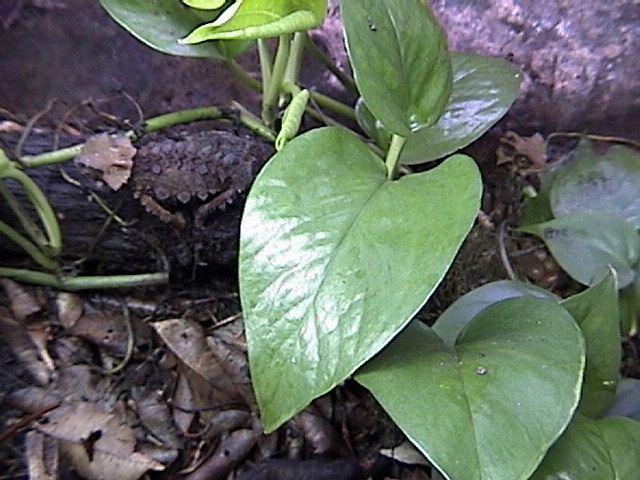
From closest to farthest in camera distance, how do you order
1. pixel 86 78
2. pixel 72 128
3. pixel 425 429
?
pixel 425 429
pixel 72 128
pixel 86 78

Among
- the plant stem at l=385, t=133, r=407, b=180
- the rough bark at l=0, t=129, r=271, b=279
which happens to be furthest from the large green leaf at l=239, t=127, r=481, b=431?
the rough bark at l=0, t=129, r=271, b=279

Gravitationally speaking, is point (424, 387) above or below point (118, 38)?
below

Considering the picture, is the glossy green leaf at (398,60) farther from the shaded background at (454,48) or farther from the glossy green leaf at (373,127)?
the shaded background at (454,48)

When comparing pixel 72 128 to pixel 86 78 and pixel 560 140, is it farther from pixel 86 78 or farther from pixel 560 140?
pixel 560 140

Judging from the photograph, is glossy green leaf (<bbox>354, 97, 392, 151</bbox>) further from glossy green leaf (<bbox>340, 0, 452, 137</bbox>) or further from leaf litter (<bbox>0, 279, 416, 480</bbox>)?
leaf litter (<bbox>0, 279, 416, 480</bbox>)

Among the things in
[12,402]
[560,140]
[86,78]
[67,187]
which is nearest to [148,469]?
[12,402]

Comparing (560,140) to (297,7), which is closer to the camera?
(297,7)

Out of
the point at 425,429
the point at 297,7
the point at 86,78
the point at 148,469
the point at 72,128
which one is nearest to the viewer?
the point at 425,429
